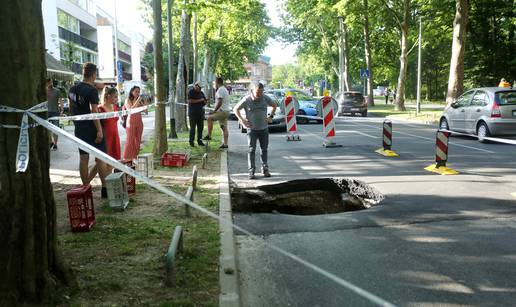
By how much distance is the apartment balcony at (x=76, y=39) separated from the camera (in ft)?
174

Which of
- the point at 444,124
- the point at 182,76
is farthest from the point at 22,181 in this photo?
the point at 444,124

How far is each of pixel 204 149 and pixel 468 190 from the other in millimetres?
7363

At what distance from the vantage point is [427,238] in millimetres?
5633

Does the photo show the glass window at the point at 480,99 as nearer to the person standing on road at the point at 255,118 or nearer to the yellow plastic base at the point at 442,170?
the yellow plastic base at the point at 442,170

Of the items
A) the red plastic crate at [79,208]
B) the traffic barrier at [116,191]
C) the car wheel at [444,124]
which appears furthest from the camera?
the car wheel at [444,124]

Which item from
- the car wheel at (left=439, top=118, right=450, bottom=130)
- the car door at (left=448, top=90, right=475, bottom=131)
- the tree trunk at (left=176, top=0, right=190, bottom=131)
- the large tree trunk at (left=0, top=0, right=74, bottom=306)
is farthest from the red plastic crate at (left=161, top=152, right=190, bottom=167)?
the car wheel at (left=439, top=118, right=450, bottom=130)

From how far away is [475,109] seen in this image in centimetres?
1553

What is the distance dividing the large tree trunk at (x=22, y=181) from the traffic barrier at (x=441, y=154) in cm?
755

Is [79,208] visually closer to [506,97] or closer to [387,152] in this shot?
[387,152]

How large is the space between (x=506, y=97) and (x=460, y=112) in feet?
5.54

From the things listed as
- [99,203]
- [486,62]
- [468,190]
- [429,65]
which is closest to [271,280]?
[99,203]

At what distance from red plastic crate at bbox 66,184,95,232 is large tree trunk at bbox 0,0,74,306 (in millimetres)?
1763

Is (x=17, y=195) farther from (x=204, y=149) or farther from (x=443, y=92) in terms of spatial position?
(x=443, y=92)

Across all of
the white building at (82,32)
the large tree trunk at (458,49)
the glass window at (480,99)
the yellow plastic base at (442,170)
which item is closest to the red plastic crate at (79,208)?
the yellow plastic base at (442,170)
